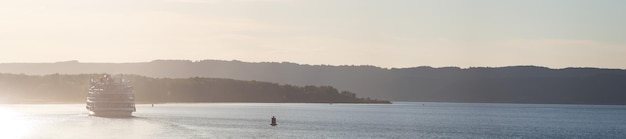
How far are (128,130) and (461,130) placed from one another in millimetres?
59958

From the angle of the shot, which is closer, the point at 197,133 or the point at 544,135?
the point at 197,133

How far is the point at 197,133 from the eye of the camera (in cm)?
16138

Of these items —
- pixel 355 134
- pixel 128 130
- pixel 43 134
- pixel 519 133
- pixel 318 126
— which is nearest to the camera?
pixel 43 134

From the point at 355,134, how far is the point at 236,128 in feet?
68.1

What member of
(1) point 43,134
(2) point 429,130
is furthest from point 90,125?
(2) point 429,130

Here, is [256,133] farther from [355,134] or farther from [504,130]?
[504,130]

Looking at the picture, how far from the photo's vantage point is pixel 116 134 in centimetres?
14988

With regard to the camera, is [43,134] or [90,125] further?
[90,125]

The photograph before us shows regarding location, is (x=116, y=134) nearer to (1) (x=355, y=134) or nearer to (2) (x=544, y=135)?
(1) (x=355, y=134)

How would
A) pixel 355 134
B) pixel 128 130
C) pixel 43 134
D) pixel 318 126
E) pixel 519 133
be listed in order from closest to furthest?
1. pixel 43 134
2. pixel 128 130
3. pixel 355 134
4. pixel 519 133
5. pixel 318 126

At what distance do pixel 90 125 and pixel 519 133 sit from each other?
68.4m

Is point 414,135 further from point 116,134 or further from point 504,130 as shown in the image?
point 116,134

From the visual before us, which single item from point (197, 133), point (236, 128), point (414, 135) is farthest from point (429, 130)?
point (197, 133)

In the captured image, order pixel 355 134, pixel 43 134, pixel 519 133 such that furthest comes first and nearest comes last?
pixel 519 133, pixel 355 134, pixel 43 134
